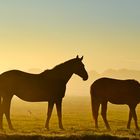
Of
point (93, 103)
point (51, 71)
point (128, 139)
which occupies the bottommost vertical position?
point (128, 139)

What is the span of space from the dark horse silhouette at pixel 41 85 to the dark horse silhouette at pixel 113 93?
5.03 feet

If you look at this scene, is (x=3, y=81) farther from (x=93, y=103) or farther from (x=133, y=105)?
(x=133, y=105)

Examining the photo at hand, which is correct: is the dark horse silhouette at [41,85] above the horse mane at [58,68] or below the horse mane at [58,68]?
below

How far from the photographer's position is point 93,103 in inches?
994

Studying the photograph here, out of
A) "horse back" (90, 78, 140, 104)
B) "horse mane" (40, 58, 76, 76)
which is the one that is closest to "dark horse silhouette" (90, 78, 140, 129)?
"horse back" (90, 78, 140, 104)

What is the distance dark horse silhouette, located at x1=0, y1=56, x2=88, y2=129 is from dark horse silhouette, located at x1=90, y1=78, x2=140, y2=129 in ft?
5.03

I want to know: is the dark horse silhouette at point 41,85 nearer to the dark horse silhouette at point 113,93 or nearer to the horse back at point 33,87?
the horse back at point 33,87

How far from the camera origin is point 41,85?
23.8 meters

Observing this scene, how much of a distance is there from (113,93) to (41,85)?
3.98 meters

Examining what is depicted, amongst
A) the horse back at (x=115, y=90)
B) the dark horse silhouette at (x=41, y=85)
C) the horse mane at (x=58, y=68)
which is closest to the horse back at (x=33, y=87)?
the dark horse silhouette at (x=41, y=85)

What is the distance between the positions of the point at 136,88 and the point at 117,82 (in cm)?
106

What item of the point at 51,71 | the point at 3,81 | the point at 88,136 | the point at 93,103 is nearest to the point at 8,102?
the point at 3,81

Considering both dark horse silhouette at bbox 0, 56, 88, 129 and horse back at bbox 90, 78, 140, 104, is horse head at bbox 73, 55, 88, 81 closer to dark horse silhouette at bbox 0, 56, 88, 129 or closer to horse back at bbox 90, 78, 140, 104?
dark horse silhouette at bbox 0, 56, 88, 129

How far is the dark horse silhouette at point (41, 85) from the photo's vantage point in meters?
23.1
